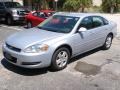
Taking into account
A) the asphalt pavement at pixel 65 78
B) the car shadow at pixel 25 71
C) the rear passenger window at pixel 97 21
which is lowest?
the asphalt pavement at pixel 65 78

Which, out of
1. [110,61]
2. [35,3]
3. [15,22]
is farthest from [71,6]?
[110,61]

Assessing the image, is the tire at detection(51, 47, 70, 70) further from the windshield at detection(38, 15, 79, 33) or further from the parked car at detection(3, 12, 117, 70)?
the windshield at detection(38, 15, 79, 33)

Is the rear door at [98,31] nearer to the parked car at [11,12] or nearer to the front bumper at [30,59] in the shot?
the front bumper at [30,59]

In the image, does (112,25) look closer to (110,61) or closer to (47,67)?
(110,61)

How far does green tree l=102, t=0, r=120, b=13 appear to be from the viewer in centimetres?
2179

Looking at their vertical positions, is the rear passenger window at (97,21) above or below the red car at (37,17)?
above

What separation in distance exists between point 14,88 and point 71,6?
57.2 feet

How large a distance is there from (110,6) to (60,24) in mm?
15993

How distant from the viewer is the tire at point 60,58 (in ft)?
20.1

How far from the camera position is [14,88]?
528cm

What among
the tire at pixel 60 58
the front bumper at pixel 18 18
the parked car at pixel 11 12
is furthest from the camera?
the parked car at pixel 11 12

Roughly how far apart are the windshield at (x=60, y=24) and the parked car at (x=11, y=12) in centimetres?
840

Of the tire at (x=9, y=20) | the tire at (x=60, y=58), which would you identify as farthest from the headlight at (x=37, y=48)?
the tire at (x=9, y=20)

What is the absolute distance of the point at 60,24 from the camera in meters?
7.10
